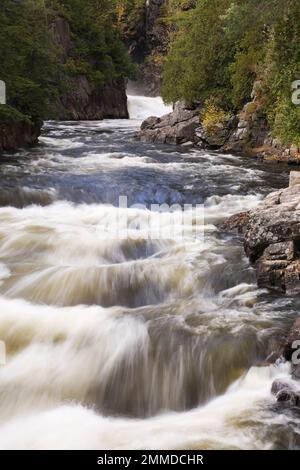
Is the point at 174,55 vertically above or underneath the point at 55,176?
above

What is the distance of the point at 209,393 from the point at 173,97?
22144mm

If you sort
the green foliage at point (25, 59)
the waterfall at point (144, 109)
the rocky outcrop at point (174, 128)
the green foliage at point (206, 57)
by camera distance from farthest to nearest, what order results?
the waterfall at point (144, 109), the green foliage at point (206, 57), the rocky outcrop at point (174, 128), the green foliage at point (25, 59)

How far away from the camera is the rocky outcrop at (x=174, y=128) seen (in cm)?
2297

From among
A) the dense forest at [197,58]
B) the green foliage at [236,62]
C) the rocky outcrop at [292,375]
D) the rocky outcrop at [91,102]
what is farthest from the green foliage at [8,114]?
the rocky outcrop at [91,102]

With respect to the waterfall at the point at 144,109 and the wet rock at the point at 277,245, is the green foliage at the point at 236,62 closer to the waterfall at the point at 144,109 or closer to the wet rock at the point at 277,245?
the wet rock at the point at 277,245

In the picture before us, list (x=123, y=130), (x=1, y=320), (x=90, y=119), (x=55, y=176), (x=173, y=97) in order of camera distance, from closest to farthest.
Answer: (x=1, y=320), (x=55, y=176), (x=173, y=97), (x=123, y=130), (x=90, y=119)

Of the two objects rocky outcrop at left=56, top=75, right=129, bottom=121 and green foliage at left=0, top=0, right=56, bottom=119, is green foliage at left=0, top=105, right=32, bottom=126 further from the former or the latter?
rocky outcrop at left=56, top=75, right=129, bottom=121

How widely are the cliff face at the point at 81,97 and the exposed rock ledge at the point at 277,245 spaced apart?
26.0m

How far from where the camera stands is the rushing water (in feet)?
16.4

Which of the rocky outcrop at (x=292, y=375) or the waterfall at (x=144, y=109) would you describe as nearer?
the rocky outcrop at (x=292, y=375)

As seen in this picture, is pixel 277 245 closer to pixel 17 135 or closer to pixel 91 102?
pixel 17 135

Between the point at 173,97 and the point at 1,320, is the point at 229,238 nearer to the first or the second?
the point at 1,320

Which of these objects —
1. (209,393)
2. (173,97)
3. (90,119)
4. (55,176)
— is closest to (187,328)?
(209,393)

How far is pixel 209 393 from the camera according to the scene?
5.58m
